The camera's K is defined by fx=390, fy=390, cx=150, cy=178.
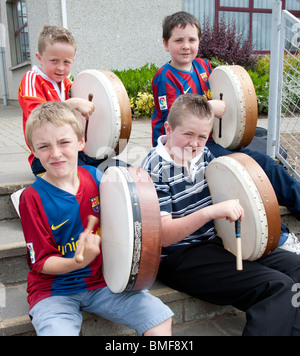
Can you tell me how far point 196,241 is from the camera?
208 cm

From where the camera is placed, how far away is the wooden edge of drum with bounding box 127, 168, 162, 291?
1640mm

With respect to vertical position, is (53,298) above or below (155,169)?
below

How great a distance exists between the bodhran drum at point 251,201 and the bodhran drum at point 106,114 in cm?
72

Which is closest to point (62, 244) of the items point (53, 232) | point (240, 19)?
point (53, 232)

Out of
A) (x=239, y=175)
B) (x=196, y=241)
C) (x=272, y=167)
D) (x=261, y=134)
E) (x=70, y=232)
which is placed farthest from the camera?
(x=261, y=134)

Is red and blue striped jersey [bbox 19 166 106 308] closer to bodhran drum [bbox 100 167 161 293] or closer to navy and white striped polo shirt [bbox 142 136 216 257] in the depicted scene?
bodhran drum [bbox 100 167 161 293]

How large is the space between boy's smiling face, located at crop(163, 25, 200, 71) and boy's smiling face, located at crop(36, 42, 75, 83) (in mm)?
744

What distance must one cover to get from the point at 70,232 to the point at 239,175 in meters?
0.85

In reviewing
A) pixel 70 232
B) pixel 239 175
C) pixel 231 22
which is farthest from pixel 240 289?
pixel 231 22

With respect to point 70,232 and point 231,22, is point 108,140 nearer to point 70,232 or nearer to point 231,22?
point 70,232

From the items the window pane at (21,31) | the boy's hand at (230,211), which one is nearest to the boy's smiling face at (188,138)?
the boy's hand at (230,211)

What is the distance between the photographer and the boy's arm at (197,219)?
5.81 feet

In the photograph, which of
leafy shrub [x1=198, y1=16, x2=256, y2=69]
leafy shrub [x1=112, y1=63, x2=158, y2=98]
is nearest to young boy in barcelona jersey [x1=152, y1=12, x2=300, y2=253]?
leafy shrub [x1=112, y1=63, x2=158, y2=98]
